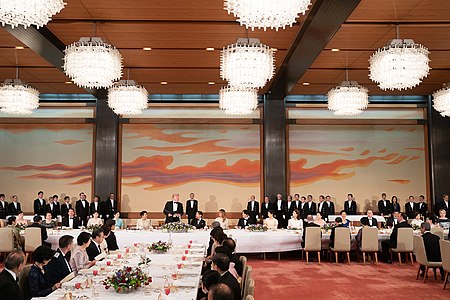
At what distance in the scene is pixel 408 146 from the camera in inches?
658

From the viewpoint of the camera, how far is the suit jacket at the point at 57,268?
566 cm

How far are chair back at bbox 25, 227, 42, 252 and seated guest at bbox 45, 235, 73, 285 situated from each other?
17.1ft

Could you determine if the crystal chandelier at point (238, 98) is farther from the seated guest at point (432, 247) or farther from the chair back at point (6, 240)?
the chair back at point (6, 240)

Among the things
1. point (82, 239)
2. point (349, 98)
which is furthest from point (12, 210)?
point (349, 98)

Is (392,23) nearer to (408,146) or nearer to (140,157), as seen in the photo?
(408,146)

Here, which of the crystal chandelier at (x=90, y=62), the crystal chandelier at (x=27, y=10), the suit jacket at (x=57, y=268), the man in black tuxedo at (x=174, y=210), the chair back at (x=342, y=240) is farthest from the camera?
the man in black tuxedo at (x=174, y=210)

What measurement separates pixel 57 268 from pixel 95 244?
1.81 m

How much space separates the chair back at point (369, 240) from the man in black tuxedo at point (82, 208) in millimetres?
8533

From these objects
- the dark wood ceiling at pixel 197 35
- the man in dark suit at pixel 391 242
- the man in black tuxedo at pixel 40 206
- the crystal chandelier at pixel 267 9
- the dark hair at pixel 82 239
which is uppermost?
the dark wood ceiling at pixel 197 35

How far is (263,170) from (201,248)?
8001 millimetres

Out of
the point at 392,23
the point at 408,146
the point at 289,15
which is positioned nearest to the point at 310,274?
the point at 392,23

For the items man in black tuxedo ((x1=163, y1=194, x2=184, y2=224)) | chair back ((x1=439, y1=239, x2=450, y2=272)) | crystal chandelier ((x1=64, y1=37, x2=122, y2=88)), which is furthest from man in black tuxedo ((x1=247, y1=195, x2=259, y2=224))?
crystal chandelier ((x1=64, y1=37, x2=122, y2=88))

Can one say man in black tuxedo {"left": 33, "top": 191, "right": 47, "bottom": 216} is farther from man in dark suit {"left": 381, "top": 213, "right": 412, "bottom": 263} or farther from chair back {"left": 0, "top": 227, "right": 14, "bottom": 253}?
man in dark suit {"left": 381, "top": 213, "right": 412, "bottom": 263}

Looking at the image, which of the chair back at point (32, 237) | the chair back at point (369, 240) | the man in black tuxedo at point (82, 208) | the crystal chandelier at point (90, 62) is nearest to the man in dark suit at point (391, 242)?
the chair back at point (369, 240)
